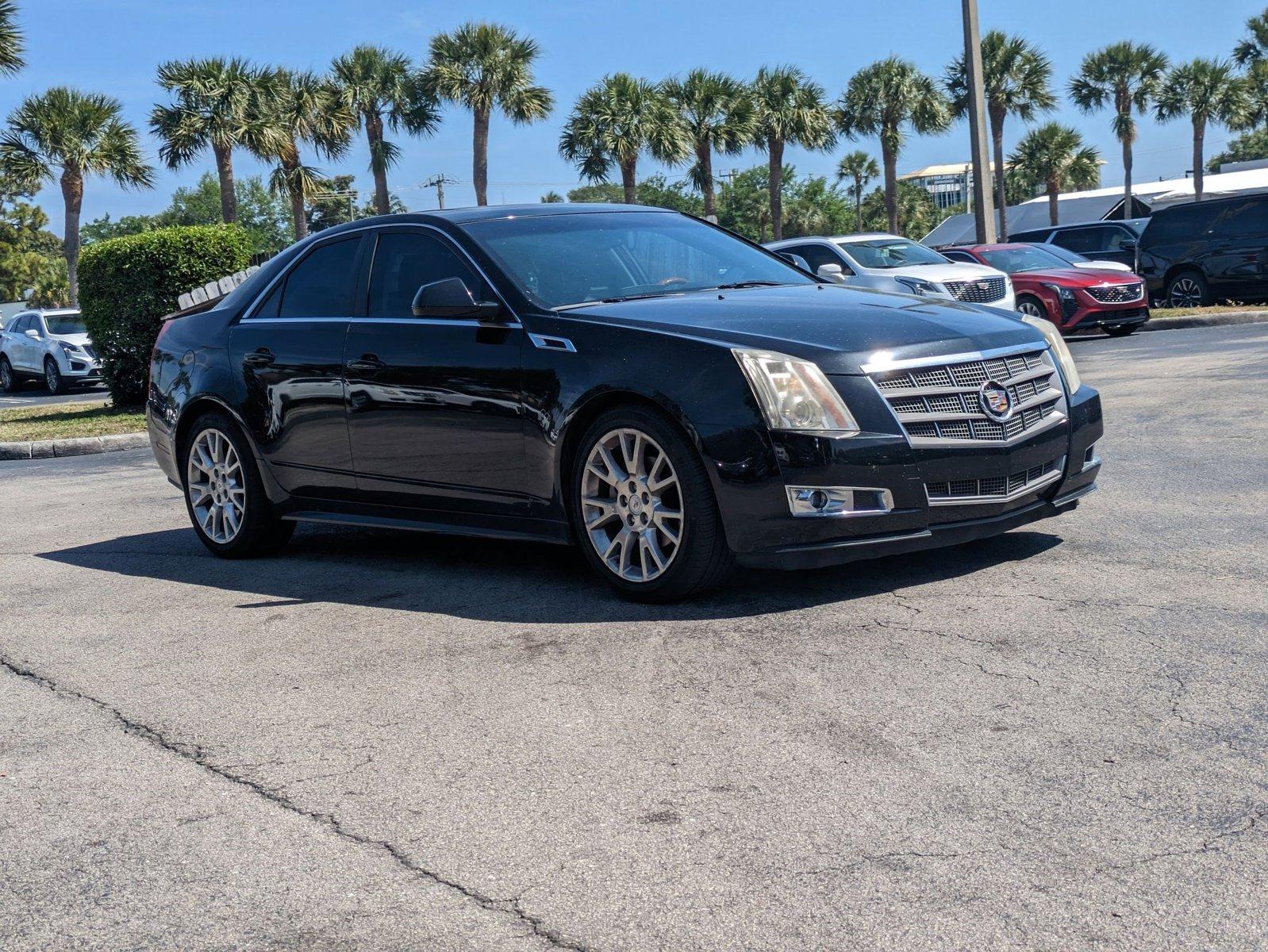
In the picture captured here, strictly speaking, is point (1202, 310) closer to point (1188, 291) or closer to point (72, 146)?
point (1188, 291)

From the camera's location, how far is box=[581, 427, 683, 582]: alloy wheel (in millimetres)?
5418

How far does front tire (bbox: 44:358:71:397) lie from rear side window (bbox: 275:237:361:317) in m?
20.0

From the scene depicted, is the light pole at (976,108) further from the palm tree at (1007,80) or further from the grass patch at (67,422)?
the palm tree at (1007,80)

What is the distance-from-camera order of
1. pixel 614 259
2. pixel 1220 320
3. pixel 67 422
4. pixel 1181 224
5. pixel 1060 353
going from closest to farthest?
1. pixel 1060 353
2. pixel 614 259
3. pixel 67 422
4. pixel 1220 320
5. pixel 1181 224

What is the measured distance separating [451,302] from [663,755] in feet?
9.02

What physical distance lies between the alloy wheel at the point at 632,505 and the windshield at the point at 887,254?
13.0m

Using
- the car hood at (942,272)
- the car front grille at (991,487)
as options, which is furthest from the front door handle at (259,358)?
the car hood at (942,272)

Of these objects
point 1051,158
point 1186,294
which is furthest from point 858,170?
point 1186,294

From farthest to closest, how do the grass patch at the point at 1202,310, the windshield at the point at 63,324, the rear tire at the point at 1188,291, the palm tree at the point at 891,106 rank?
1. the palm tree at the point at 891,106
2. the windshield at the point at 63,324
3. the rear tire at the point at 1188,291
4. the grass patch at the point at 1202,310

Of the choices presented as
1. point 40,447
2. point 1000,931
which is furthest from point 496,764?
point 40,447

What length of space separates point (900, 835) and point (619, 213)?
435cm

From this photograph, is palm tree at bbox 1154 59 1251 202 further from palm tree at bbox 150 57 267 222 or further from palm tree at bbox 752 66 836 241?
palm tree at bbox 150 57 267 222

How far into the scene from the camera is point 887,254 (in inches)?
728

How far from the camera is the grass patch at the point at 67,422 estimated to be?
14.9 m
